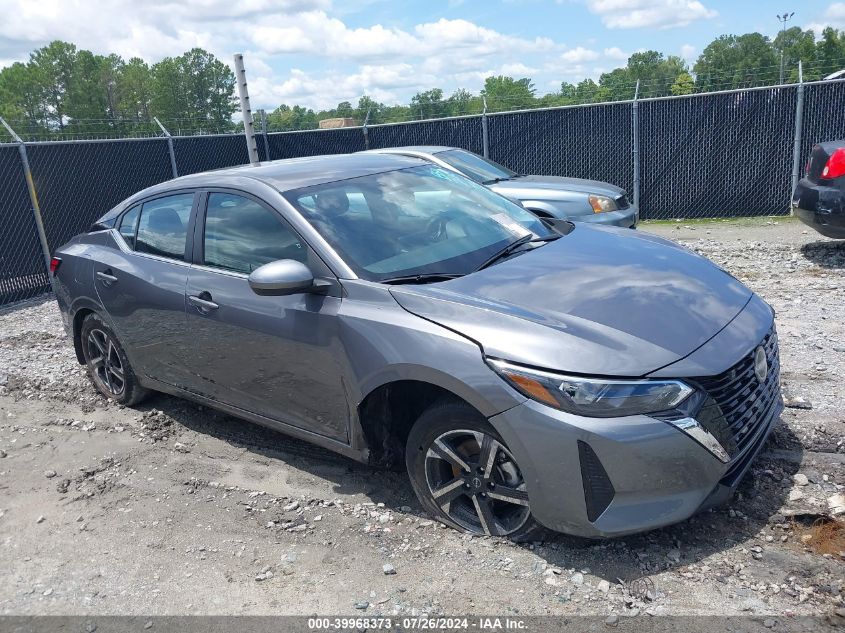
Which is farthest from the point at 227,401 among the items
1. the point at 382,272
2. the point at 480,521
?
the point at 480,521

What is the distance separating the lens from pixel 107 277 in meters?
4.93

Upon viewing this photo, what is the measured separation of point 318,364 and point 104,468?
6.10 feet

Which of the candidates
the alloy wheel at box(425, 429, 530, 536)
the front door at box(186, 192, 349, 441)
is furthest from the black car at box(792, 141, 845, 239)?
the front door at box(186, 192, 349, 441)

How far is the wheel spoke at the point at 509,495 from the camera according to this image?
119 inches

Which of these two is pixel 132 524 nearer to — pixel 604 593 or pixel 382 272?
pixel 382 272

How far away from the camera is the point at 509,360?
2.91 metres

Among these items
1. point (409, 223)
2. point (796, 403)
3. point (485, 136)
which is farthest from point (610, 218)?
point (485, 136)

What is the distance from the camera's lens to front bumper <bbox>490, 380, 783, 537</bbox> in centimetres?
274

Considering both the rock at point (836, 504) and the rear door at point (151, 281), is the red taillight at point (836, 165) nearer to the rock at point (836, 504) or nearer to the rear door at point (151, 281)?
the rock at point (836, 504)

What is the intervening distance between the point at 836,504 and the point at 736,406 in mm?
796

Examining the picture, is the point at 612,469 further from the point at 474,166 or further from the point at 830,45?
the point at 830,45

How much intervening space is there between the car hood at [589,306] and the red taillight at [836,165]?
4944 mm

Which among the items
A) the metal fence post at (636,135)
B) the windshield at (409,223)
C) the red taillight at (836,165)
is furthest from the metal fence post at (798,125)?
the windshield at (409,223)

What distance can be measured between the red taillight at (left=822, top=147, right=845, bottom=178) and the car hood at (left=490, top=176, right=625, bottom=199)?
2.30 m
